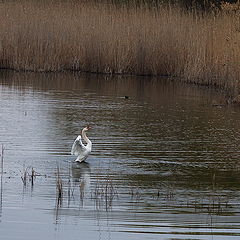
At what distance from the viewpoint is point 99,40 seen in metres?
21.5

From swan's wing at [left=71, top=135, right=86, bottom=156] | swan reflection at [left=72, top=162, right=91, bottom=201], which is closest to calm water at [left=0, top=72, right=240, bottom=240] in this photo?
swan reflection at [left=72, top=162, right=91, bottom=201]

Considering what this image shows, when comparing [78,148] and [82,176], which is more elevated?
[78,148]

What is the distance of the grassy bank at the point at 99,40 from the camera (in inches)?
834

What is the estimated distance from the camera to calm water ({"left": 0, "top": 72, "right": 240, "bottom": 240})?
24.1 feet

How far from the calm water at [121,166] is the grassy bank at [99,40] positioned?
3237 millimetres

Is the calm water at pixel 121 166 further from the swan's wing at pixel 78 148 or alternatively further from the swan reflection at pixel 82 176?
the swan's wing at pixel 78 148

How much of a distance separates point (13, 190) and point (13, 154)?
80.3 inches

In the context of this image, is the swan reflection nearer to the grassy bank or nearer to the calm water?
the calm water

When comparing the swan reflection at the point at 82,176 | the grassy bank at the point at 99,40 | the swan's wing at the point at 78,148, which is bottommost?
the swan reflection at the point at 82,176

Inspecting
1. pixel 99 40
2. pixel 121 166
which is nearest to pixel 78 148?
pixel 121 166

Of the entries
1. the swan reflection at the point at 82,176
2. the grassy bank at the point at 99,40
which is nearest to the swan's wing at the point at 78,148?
the swan reflection at the point at 82,176

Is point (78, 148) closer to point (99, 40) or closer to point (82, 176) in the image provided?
point (82, 176)

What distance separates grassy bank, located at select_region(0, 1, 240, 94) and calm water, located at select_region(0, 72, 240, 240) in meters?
3.24

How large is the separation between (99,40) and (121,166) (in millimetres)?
11743
